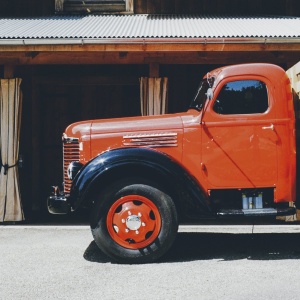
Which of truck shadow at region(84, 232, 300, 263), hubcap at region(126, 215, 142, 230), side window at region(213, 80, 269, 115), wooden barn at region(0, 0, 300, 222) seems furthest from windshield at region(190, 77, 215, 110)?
truck shadow at region(84, 232, 300, 263)

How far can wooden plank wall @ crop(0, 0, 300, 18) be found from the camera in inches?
444


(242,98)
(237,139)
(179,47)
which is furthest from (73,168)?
(179,47)

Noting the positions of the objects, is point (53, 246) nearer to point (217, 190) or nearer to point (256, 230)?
point (217, 190)

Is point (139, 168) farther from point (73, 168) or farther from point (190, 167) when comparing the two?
point (73, 168)

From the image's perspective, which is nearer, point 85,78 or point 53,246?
point 53,246

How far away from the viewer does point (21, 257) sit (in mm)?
6027

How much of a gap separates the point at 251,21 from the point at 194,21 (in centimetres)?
109

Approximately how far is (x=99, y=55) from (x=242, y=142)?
377cm

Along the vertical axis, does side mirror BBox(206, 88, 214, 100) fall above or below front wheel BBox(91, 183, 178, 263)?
above

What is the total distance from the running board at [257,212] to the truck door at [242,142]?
0.28 m

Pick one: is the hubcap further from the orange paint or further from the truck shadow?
the orange paint

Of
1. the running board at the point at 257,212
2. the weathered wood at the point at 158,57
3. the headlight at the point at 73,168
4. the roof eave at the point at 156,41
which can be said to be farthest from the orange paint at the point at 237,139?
the weathered wood at the point at 158,57

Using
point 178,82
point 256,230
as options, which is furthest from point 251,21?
point 256,230

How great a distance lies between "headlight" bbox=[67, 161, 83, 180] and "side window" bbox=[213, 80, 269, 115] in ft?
5.60
